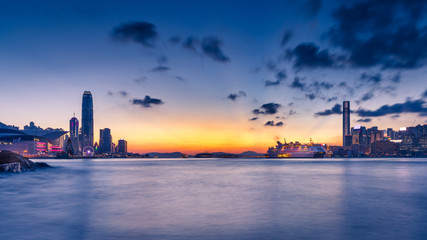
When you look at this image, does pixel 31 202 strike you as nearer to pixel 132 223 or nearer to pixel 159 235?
pixel 132 223

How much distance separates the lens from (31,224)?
16.0 m

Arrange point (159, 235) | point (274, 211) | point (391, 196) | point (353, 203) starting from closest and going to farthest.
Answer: point (159, 235) → point (274, 211) → point (353, 203) → point (391, 196)

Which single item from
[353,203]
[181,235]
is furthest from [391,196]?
[181,235]

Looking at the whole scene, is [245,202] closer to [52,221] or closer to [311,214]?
[311,214]

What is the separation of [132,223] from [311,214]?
10678 millimetres

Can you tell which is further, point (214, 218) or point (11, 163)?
point (11, 163)

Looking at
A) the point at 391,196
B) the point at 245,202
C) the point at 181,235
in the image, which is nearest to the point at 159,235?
the point at 181,235

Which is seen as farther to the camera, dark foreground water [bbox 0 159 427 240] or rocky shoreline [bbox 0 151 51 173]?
rocky shoreline [bbox 0 151 51 173]

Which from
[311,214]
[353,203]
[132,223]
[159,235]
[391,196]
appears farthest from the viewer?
[391,196]

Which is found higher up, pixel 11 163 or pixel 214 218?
pixel 214 218

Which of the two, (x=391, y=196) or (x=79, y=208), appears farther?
(x=391, y=196)

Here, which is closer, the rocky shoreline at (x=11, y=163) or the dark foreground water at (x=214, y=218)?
the dark foreground water at (x=214, y=218)

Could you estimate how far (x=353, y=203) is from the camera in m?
23.1

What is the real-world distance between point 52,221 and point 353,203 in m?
20.9
